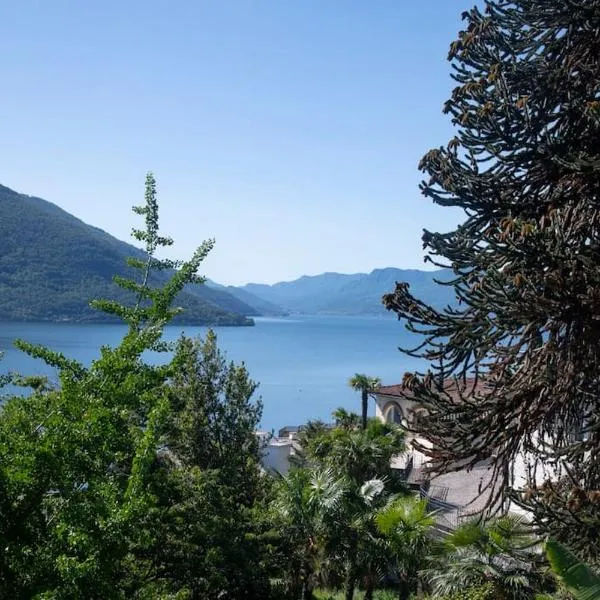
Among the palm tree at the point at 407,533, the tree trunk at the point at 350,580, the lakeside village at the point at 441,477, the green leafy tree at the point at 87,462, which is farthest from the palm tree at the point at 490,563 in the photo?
the green leafy tree at the point at 87,462

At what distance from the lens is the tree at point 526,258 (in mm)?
6098

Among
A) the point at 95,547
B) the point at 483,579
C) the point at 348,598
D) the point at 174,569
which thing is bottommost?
the point at 348,598

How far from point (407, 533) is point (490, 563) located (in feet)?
8.70

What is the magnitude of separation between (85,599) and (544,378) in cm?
486

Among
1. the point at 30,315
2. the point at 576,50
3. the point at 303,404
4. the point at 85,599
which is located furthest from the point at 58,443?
the point at 30,315

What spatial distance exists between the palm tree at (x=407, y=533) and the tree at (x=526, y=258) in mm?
7401

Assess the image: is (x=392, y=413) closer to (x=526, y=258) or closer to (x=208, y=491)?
(x=208, y=491)

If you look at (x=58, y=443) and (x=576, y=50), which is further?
(x=576, y=50)

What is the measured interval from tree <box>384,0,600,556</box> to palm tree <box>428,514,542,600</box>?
197 inches

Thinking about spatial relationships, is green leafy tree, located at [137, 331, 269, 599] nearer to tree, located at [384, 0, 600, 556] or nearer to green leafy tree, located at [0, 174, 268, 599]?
green leafy tree, located at [0, 174, 268, 599]

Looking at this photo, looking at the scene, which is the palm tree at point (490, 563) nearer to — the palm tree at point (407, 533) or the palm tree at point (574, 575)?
the palm tree at point (407, 533)

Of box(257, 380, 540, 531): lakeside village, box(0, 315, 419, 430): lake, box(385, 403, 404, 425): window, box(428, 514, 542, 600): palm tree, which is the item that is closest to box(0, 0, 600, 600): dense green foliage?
box(257, 380, 540, 531): lakeside village

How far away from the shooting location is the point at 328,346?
198375 mm

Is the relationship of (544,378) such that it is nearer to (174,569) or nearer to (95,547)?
(95,547)
